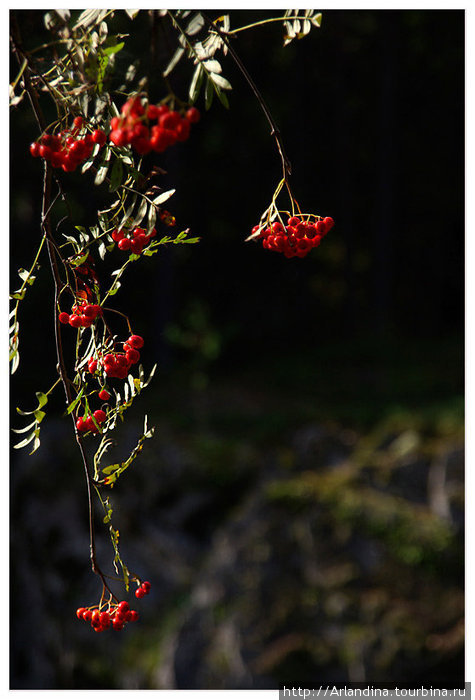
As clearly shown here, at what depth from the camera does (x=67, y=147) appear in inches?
20.7

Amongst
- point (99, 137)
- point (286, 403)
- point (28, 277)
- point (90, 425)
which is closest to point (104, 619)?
point (90, 425)

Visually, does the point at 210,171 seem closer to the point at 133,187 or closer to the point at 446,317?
the point at 446,317

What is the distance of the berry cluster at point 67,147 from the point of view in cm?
51

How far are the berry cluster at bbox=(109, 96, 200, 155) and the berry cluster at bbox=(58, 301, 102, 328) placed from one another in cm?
17

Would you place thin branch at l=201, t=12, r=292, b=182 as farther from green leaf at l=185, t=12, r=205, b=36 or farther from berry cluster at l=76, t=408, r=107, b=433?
berry cluster at l=76, t=408, r=107, b=433

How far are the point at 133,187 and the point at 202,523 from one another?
2.55 meters

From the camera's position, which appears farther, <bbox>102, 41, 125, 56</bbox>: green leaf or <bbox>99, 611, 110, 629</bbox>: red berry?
<bbox>99, 611, 110, 629</bbox>: red berry

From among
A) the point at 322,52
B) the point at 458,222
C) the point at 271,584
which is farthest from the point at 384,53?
the point at 271,584

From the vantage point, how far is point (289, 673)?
2.31 m

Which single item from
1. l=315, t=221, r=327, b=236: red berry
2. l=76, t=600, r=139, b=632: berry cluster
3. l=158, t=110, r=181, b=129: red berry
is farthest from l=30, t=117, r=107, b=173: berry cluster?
l=76, t=600, r=139, b=632: berry cluster

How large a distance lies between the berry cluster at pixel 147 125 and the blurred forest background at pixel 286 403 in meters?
0.03

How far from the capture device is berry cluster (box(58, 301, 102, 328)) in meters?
0.58

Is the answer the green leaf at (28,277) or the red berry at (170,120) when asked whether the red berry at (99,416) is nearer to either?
the green leaf at (28,277)

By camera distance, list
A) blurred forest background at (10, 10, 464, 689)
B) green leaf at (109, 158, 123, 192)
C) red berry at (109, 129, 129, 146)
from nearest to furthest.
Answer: red berry at (109, 129, 129, 146), green leaf at (109, 158, 123, 192), blurred forest background at (10, 10, 464, 689)
